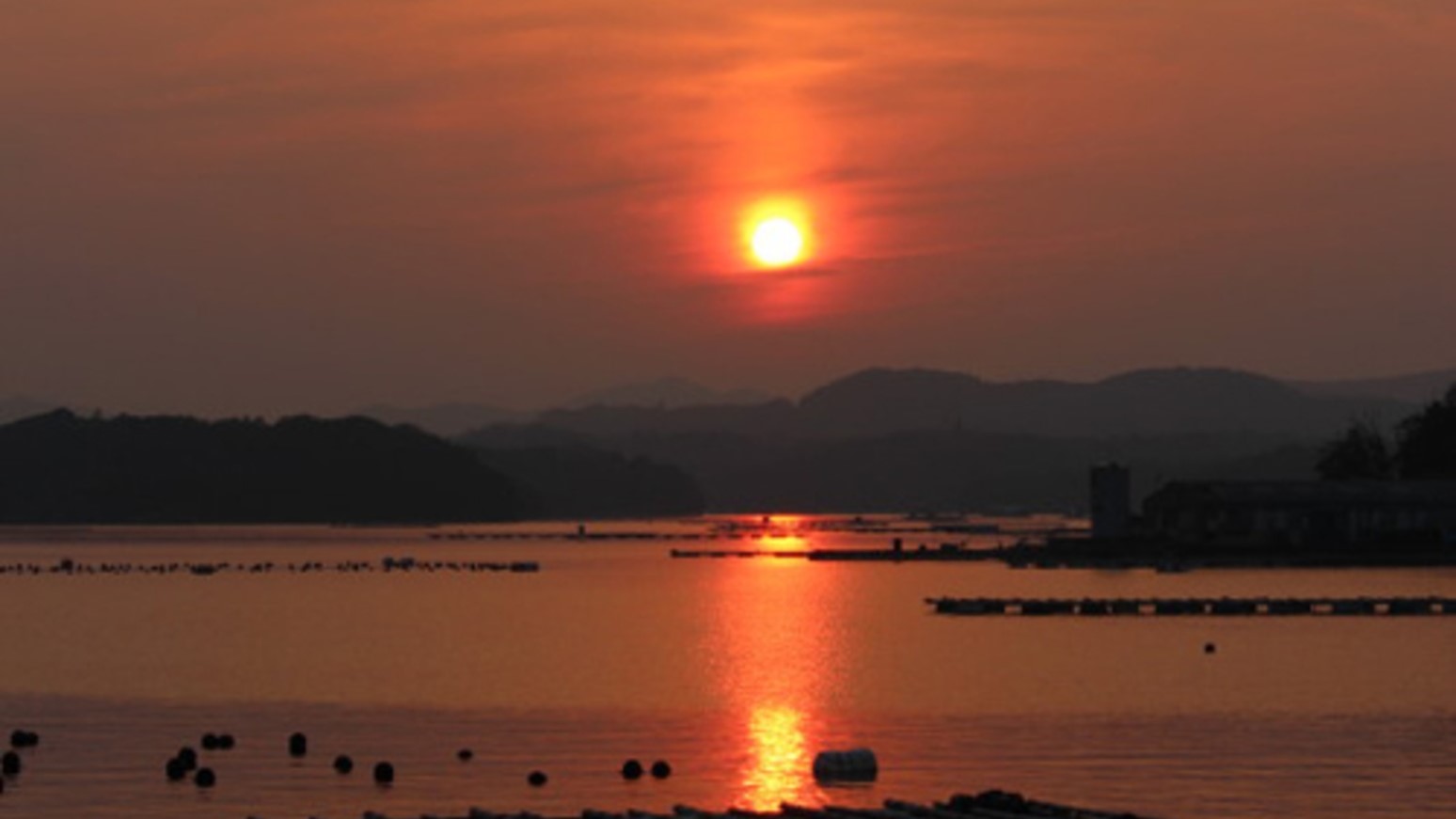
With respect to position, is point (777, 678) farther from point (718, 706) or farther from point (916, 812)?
point (916, 812)

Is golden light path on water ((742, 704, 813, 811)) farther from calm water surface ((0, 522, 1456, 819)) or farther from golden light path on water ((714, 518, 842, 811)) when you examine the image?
calm water surface ((0, 522, 1456, 819))

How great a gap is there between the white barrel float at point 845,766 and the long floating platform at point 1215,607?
7341 cm

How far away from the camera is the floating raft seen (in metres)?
49.3

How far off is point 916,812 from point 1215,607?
9072cm

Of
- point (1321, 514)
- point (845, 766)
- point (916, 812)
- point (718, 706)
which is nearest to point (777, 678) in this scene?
point (718, 706)

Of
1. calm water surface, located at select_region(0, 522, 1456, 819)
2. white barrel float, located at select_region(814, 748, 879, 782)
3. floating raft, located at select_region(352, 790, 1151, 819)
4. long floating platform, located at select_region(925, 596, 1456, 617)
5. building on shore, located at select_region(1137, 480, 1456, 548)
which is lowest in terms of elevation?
floating raft, located at select_region(352, 790, 1151, 819)

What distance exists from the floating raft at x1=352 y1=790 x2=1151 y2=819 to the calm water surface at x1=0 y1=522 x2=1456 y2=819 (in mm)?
7315

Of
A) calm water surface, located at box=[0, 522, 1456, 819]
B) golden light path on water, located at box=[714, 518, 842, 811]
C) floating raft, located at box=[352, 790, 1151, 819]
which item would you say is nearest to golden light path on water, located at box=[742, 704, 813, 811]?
golden light path on water, located at box=[714, 518, 842, 811]

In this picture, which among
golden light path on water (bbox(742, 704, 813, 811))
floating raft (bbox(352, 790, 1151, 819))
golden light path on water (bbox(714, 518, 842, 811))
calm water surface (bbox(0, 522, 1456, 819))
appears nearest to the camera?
floating raft (bbox(352, 790, 1151, 819))

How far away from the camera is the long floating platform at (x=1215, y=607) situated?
136375 millimetres

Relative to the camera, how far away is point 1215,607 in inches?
5423

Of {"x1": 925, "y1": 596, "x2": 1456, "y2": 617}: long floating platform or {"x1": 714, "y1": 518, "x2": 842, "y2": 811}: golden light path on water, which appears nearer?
{"x1": 714, "y1": 518, "x2": 842, "y2": 811}: golden light path on water

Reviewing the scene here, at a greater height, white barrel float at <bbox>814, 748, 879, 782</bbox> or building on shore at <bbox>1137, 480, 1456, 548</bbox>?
building on shore at <bbox>1137, 480, 1456, 548</bbox>

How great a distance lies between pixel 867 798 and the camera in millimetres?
59969
